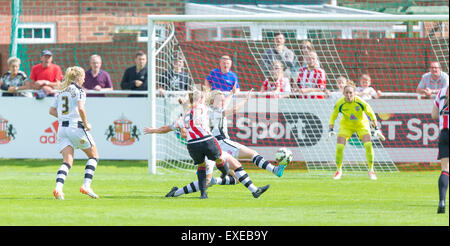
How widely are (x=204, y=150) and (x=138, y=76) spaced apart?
6.63 m

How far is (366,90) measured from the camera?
1702 cm

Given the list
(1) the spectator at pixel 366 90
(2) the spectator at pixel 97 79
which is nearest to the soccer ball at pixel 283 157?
(1) the spectator at pixel 366 90

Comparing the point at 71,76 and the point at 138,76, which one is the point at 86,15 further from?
the point at 71,76

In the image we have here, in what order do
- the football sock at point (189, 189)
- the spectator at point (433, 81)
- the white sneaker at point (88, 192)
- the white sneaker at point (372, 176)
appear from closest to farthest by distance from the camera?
the white sneaker at point (88, 192)
the football sock at point (189, 189)
the white sneaker at point (372, 176)
the spectator at point (433, 81)

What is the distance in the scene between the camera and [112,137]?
1733cm

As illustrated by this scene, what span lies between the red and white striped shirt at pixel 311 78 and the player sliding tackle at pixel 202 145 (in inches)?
224

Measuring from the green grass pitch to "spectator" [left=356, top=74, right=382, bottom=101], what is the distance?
1664mm

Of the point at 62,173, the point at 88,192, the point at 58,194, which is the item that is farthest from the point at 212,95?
the point at 58,194

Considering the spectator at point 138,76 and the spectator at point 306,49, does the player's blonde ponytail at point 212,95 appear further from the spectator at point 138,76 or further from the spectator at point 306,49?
the spectator at point 138,76

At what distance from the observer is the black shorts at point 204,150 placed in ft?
37.4

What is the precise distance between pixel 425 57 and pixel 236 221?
34.4 ft

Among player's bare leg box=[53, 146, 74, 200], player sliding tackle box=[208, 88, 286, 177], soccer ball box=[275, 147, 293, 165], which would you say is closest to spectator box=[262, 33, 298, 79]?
soccer ball box=[275, 147, 293, 165]

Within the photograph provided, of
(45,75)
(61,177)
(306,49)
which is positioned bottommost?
(61,177)
